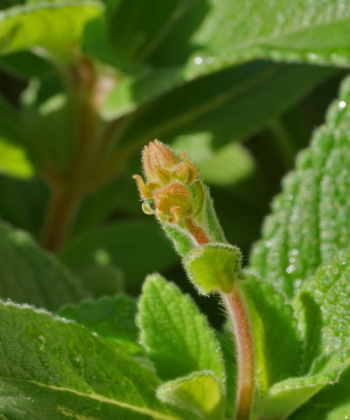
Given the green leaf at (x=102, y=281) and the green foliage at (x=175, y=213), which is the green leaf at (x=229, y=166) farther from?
the green leaf at (x=102, y=281)

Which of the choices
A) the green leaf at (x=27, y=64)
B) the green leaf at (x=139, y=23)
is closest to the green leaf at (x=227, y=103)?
the green leaf at (x=139, y=23)

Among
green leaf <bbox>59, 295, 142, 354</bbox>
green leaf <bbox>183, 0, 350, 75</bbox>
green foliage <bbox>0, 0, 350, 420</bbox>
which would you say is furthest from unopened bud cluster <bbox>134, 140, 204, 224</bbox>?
green leaf <bbox>183, 0, 350, 75</bbox>

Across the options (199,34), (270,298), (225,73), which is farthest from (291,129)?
(270,298)

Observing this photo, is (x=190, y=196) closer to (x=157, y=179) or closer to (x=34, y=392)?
(x=157, y=179)

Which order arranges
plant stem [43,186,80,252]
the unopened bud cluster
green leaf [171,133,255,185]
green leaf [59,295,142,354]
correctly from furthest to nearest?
green leaf [171,133,255,185] → plant stem [43,186,80,252] → green leaf [59,295,142,354] → the unopened bud cluster

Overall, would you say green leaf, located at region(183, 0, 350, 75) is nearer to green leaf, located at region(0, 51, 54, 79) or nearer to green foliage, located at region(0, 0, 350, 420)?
green foliage, located at region(0, 0, 350, 420)

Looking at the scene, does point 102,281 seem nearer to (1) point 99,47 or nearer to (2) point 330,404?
(1) point 99,47
